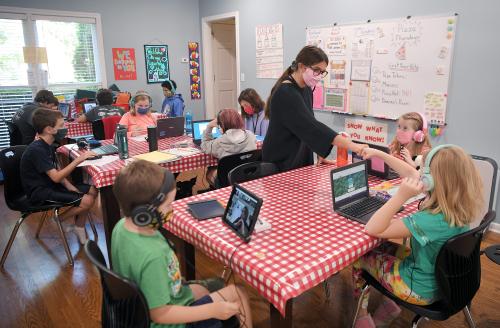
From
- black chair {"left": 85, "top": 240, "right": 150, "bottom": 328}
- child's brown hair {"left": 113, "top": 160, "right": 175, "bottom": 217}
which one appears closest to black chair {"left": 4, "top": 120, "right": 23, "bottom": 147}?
black chair {"left": 85, "top": 240, "right": 150, "bottom": 328}

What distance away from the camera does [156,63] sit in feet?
20.7

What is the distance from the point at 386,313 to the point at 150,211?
145cm

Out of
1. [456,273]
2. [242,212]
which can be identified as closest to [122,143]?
[242,212]

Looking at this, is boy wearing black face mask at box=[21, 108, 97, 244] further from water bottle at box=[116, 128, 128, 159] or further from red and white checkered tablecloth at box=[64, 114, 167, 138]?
red and white checkered tablecloth at box=[64, 114, 167, 138]

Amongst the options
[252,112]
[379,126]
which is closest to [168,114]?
[252,112]

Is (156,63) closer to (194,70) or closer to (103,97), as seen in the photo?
(194,70)

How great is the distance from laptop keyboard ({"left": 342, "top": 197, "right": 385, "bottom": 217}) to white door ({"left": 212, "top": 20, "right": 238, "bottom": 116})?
538cm

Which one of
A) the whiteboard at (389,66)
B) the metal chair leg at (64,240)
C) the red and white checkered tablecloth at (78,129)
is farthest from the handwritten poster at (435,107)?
the red and white checkered tablecloth at (78,129)

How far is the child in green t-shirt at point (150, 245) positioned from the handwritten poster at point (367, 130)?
125 inches

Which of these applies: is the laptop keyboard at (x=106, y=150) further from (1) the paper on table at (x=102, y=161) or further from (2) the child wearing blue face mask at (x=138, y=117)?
(2) the child wearing blue face mask at (x=138, y=117)

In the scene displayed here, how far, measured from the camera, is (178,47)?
256 inches

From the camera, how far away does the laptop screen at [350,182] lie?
1.71 m

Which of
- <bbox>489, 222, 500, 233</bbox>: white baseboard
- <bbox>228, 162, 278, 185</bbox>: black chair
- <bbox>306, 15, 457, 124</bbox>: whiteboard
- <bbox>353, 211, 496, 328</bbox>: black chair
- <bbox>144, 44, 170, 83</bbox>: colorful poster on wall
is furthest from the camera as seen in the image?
<bbox>144, 44, 170, 83</bbox>: colorful poster on wall

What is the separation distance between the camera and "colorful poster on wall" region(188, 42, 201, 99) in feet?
21.8
